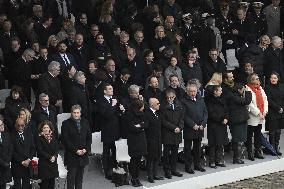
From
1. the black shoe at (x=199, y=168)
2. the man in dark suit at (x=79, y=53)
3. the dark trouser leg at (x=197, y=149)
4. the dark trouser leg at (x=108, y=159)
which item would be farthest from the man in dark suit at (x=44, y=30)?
the black shoe at (x=199, y=168)

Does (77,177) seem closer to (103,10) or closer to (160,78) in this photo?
(160,78)

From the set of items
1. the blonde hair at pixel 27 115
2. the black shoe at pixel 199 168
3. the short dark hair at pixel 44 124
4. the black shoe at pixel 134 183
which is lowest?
the black shoe at pixel 134 183

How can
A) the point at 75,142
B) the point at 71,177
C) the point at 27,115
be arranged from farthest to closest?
the point at 71,177 → the point at 75,142 → the point at 27,115

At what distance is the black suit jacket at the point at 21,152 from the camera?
50.2 feet

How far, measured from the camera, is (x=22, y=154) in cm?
1528

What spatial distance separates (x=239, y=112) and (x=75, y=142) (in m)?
4.01

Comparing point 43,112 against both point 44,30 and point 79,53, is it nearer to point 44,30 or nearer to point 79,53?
point 79,53

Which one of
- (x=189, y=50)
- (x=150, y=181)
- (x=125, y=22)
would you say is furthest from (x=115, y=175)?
(x=125, y=22)

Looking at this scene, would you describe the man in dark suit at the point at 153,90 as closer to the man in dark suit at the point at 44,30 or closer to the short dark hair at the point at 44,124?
the short dark hair at the point at 44,124

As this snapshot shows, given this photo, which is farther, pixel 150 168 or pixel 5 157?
pixel 150 168

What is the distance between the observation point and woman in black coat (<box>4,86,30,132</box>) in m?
16.5

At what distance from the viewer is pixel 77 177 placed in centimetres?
1606

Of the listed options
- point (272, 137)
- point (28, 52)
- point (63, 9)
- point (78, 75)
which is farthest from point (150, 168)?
point (63, 9)

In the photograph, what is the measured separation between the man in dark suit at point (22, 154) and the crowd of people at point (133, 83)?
2 cm
